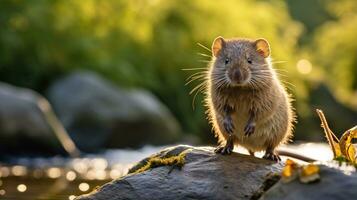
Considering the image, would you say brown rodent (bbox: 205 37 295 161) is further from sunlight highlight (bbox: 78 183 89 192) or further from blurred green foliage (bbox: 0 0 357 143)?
blurred green foliage (bbox: 0 0 357 143)

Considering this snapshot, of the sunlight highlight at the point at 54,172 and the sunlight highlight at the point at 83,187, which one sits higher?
the sunlight highlight at the point at 54,172

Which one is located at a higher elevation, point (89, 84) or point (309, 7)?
point (309, 7)

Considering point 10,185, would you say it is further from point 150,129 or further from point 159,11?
point 159,11

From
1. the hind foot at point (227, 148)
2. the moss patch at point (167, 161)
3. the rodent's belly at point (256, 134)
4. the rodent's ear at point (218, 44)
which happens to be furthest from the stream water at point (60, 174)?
the moss patch at point (167, 161)

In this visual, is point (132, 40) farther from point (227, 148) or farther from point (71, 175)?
point (227, 148)

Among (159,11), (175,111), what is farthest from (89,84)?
(159,11)

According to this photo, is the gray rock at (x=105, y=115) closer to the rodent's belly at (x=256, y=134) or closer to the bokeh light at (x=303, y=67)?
the bokeh light at (x=303, y=67)
